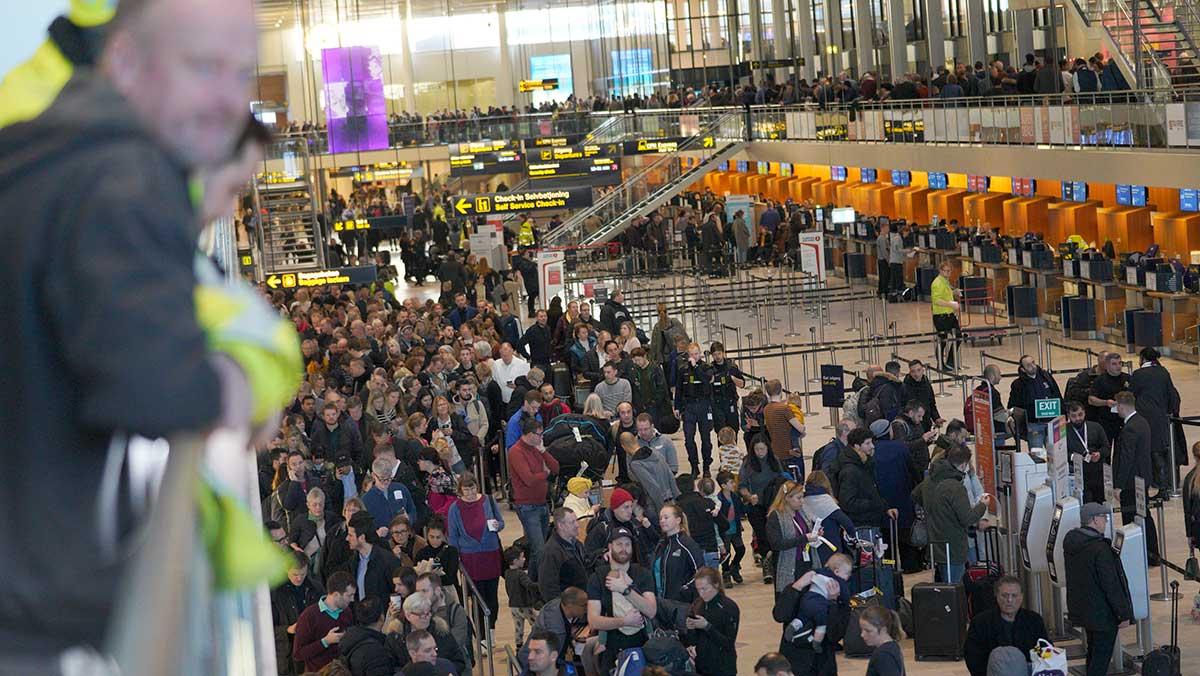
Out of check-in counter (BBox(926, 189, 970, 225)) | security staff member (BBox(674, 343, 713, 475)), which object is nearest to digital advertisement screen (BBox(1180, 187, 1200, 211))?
check-in counter (BBox(926, 189, 970, 225))

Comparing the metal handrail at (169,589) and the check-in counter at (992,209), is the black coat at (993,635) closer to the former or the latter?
the metal handrail at (169,589)

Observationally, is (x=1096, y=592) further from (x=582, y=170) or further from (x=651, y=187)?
(x=651, y=187)

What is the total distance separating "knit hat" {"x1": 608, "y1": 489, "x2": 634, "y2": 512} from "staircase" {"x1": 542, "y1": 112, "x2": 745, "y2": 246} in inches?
1189

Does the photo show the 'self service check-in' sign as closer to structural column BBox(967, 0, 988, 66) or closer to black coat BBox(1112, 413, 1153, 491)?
structural column BBox(967, 0, 988, 66)

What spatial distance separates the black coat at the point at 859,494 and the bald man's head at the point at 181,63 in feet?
37.5

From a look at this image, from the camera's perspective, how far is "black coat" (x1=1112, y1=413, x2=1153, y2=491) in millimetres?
14242

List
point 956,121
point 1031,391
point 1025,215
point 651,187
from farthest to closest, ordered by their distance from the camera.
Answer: point 651,187
point 1025,215
point 956,121
point 1031,391

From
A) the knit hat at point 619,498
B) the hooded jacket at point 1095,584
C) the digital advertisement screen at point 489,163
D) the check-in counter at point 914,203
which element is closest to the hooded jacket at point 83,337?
the knit hat at point 619,498

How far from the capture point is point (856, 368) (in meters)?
25.8

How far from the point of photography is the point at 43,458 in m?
1.38

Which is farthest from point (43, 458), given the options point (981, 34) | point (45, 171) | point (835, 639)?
point (981, 34)

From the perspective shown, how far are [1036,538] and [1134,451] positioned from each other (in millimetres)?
2904

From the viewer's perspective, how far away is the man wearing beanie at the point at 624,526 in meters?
11.2

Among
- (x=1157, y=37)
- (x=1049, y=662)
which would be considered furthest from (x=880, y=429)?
(x=1157, y=37)
